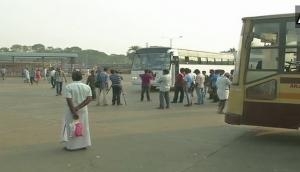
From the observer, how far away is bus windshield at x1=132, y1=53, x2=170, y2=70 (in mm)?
32938

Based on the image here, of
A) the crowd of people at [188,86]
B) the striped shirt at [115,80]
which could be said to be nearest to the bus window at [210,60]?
the crowd of people at [188,86]

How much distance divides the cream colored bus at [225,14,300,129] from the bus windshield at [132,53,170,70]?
21.0 metres

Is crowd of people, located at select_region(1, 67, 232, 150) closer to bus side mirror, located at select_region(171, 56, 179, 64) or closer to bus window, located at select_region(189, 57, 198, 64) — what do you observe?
bus side mirror, located at select_region(171, 56, 179, 64)

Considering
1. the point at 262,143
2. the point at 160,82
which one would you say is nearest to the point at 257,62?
the point at 262,143

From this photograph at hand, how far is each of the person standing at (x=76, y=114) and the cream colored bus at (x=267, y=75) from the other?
357 centimetres

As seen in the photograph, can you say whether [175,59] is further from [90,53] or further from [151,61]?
[90,53]

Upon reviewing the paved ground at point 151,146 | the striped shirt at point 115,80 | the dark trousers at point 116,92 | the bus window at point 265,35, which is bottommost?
the paved ground at point 151,146

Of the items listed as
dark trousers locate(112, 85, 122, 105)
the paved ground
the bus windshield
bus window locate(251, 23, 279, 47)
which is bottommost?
the paved ground

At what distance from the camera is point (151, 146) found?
10.5 metres

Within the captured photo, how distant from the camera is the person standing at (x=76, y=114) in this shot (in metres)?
9.85

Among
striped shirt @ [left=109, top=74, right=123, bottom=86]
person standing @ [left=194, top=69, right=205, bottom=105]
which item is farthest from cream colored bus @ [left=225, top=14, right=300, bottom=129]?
person standing @ [left=194, top=69, right=205, bottom=105]

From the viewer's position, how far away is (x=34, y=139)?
11406 millimetres

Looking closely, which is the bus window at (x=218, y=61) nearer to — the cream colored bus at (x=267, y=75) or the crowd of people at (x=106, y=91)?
the crowd of people at (x=106, y=91)

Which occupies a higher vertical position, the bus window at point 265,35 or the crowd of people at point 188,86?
the bus window at point 265,35
